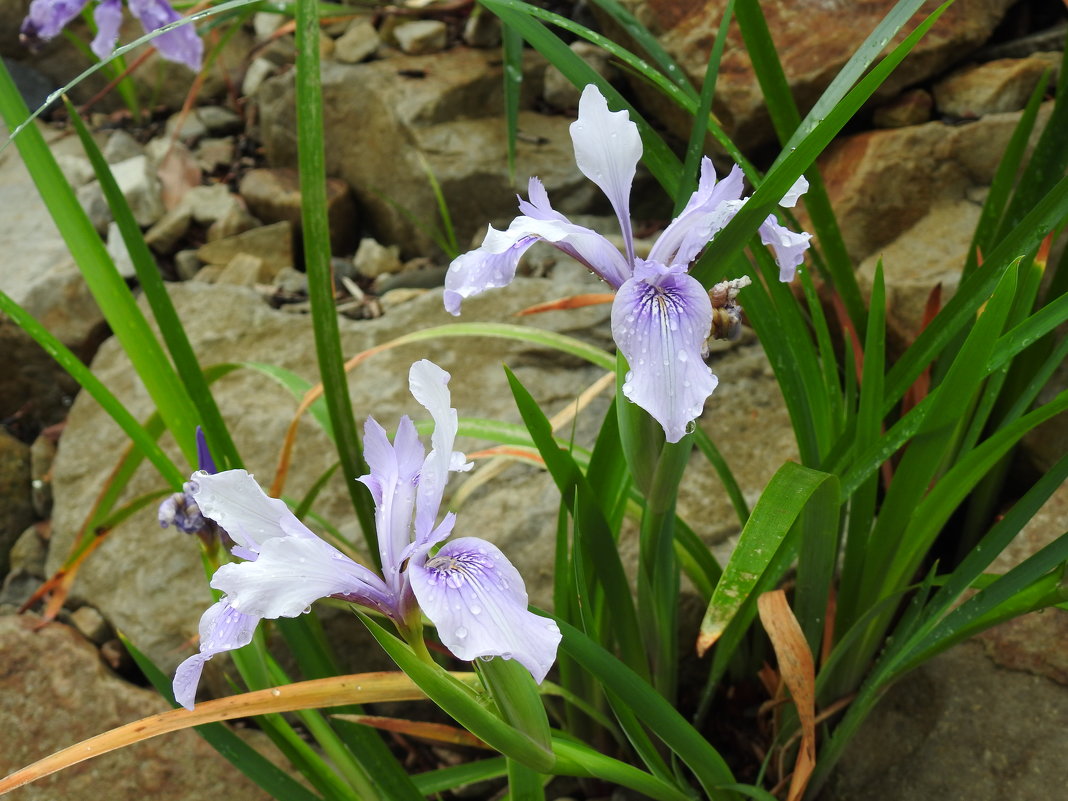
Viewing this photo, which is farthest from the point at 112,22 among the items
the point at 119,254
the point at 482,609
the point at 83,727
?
the point at 482,609

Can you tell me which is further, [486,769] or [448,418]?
[486,769]

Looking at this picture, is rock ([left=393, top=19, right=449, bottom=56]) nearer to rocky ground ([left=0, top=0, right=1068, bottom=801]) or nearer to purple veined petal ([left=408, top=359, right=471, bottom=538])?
rocky ground ([left=0, top=0, right=1068, bottom=801])

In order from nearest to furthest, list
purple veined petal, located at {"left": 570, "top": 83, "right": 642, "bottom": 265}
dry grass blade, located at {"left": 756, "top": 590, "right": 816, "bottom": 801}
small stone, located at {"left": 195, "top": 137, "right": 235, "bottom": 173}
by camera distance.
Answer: purple veined petal, located at {"left": 570, "top": 83, "right": 642, "bottom": 265}
dry grass blade, located at {"left": 756, "top": 590, "right": 816, "bottom": 801}
small stone, located at {"left": 195, "top": 137, "right": 235, "bottom": 173}

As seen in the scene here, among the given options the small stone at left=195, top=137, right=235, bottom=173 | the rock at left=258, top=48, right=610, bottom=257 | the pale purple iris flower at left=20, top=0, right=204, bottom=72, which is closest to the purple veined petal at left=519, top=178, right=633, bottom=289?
the pale purple iris flower at left=20, top=0, right=204, bottom=72

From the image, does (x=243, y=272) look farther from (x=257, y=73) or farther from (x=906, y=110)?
(x=906, y=110)

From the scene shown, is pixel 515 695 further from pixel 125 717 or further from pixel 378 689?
pixel 125 717

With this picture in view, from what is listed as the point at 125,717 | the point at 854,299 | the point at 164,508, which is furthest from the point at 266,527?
the point at 854,299
